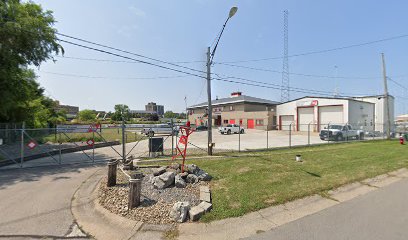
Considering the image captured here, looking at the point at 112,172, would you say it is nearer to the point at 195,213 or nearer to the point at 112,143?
the point at 195,213

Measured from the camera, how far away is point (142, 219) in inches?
192

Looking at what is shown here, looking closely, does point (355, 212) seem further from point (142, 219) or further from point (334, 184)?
point (142, 219)

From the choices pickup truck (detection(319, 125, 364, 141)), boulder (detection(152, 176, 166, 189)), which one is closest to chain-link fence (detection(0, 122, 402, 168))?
pickup truck (detection(319, 125, 364, 141))

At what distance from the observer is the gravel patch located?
16.5 feet

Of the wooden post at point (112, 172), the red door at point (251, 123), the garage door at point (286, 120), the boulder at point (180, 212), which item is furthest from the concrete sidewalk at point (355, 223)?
the red door at point (251, 123)

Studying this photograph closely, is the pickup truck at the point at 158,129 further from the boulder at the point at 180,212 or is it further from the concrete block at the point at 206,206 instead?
the boulder at the point at 180,212

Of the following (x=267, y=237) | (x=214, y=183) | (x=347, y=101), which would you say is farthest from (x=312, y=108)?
(x=267, y=237)

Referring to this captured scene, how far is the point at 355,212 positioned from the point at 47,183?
9547 millimetres

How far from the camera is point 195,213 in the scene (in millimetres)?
4855

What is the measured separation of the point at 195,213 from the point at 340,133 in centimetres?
2439

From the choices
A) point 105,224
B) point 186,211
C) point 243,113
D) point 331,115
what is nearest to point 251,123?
point 243,113

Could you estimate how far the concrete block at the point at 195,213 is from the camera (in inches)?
190

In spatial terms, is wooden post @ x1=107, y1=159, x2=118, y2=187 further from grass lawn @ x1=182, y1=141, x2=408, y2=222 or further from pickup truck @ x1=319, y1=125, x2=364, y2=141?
pickup truck @ x1=319, y1=125, x2=364, y2=141

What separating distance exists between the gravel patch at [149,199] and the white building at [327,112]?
2981 cm
